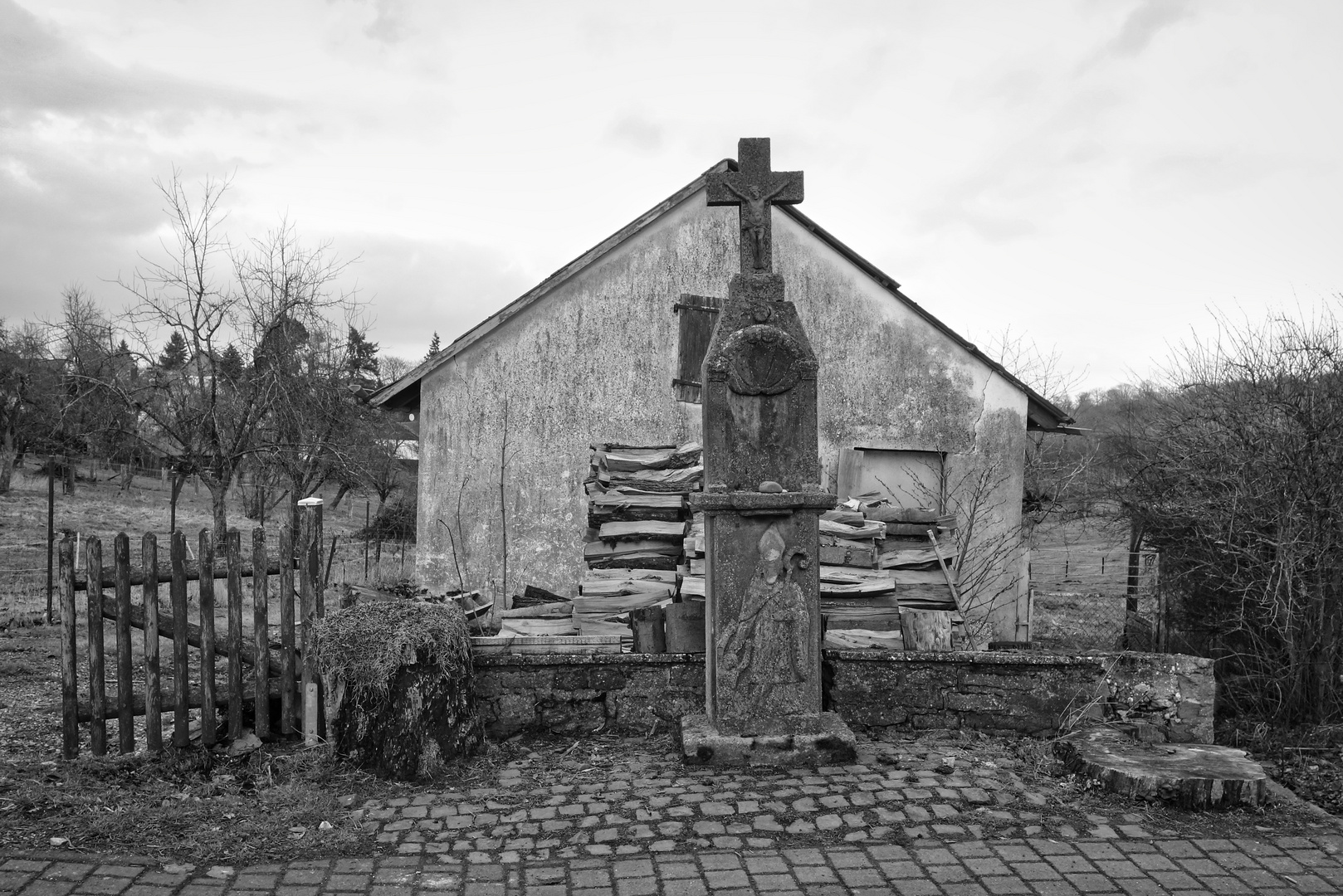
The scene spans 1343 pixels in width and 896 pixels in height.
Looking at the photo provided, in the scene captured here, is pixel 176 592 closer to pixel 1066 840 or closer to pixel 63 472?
pixel 1066 840

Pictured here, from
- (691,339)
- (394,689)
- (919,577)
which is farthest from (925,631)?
(691,339)

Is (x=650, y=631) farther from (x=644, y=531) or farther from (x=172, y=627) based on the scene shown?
(x=172, y=627)

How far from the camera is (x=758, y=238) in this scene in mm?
6477

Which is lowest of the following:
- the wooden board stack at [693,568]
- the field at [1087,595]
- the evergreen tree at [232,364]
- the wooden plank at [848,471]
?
the field at [1087,595]

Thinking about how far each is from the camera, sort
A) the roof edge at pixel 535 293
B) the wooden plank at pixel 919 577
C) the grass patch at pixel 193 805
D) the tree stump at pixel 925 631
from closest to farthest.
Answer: the grass patch at pixel 193 805 → the tree stump at pixel 925 631 → the wooden plank at pixel 919 577 → the roof edge at pixel 535 293

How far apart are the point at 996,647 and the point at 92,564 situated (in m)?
8.25

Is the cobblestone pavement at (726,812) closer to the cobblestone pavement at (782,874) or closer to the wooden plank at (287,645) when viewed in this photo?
the cobblestone pavement at (782,874)

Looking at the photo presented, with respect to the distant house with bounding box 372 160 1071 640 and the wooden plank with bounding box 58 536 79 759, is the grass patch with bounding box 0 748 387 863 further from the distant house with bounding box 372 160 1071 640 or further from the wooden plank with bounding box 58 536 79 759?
the distant house with bounding box 372 160 1071 640

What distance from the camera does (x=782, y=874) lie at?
181 inches

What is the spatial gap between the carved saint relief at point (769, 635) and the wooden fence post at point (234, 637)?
3.09m

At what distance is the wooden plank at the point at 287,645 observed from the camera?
6.45m

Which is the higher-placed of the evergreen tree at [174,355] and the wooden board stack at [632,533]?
the evergreen tree at [174,355]

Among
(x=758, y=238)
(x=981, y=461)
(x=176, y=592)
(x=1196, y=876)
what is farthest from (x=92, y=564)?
(x=981, y=461)

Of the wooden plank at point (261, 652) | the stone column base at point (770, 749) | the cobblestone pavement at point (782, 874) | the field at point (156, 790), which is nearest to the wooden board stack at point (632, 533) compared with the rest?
the stone column base at point (770, 749)
